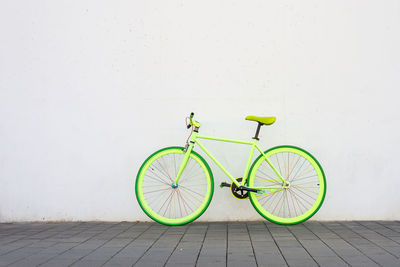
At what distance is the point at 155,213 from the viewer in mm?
4492

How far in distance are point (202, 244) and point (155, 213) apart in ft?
3.37

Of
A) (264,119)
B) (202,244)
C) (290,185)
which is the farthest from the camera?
(290,185)

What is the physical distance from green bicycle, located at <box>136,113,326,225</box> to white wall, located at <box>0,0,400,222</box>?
18 cm

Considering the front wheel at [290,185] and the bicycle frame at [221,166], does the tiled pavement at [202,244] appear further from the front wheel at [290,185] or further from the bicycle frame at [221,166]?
the bicycle frame at [221,166]

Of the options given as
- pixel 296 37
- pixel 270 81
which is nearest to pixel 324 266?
pixel 270 81

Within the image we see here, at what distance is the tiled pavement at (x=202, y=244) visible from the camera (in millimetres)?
3068

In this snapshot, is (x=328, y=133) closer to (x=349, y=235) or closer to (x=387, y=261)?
(x=349, y=235)

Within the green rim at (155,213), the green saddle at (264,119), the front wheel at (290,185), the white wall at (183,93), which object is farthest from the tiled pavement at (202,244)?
the green saddle at (264,119)

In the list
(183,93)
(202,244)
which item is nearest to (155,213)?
(202,244)

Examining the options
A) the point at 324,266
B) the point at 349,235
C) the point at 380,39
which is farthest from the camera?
the point at 380,39

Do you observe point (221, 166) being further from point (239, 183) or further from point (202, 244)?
point (202, 244)

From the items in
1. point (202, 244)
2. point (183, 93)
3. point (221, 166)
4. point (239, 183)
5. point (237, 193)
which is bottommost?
point (202, 244)

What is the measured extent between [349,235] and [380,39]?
2188mm

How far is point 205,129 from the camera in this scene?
4703mm
